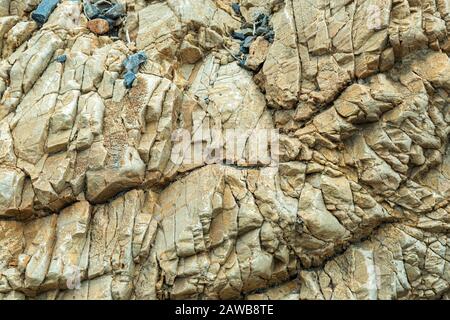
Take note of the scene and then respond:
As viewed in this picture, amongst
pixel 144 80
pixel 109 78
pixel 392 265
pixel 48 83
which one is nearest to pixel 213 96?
pixel 144 80

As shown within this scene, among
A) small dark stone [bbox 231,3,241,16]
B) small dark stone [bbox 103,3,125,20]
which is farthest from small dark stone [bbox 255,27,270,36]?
small dark stone [bbox 103,3,125,20]

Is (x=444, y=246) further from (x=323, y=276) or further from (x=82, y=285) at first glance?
(x=82, y=285)

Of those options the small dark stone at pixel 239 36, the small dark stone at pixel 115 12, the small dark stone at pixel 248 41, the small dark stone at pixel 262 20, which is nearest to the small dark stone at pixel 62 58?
the small dark stone at pixel 115 12

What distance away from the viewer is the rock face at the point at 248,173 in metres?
14.2

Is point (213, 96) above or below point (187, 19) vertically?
below

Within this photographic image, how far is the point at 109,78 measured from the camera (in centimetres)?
1609

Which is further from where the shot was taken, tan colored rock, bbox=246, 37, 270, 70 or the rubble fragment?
tan colored rock, bbox=246, 37, 270, 70

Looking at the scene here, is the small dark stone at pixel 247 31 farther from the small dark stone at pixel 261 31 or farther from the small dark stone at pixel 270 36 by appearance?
the small dark stone at pixel 270 36

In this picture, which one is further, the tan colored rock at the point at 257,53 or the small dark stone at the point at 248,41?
the small dark stone at the point at 248,41

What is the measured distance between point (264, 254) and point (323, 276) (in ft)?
6.48

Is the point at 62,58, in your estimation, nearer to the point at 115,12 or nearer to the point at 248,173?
the point at 115,12

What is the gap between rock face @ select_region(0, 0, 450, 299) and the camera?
14219 millimetres

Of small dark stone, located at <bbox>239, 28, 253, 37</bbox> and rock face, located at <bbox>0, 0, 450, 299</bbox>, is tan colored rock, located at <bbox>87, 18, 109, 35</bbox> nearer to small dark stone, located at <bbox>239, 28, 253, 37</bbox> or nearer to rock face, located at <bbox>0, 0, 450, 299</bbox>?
rock face, located at <bbox>0, 0, 450, 299</bbox>

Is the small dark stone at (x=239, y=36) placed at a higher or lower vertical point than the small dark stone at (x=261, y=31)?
lower
